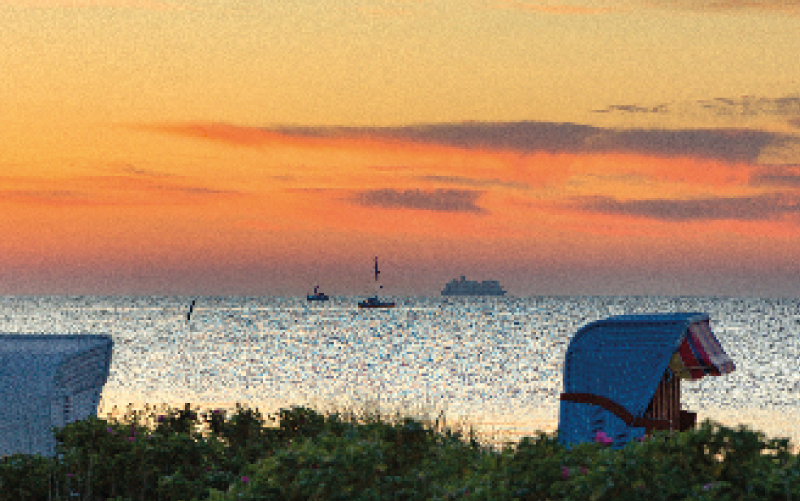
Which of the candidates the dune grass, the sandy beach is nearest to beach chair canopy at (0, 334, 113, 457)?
the dune grass

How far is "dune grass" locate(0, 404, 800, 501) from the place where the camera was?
247 inches

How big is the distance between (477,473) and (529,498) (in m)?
0.46

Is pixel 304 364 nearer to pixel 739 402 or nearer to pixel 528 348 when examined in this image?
pixel 528 348

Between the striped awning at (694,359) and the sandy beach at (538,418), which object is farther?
the sandy beach at (538,418)

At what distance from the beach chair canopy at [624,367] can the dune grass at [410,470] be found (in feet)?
6.12

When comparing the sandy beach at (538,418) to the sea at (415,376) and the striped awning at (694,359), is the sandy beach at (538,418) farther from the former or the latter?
the striped awning at (694,359)

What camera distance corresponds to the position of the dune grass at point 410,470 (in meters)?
6.28

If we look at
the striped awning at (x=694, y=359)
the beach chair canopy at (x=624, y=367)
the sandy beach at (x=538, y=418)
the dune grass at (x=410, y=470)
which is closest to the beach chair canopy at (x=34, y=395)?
the dune grass at (x=410, y=470)

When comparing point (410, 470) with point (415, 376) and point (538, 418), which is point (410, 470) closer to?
point (538, 418)

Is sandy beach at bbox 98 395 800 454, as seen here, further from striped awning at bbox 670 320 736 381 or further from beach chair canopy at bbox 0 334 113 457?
striped awning at bbox 670 320 736 381

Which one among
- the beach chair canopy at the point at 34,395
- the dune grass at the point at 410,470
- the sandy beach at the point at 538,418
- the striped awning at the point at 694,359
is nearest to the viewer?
the dune grass at the point at 410,470

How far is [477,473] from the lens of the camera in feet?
23.3

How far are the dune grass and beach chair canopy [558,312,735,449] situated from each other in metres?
1.86

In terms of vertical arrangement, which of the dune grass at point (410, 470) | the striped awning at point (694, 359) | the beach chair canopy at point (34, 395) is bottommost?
the dune grass at point (410, 470)
